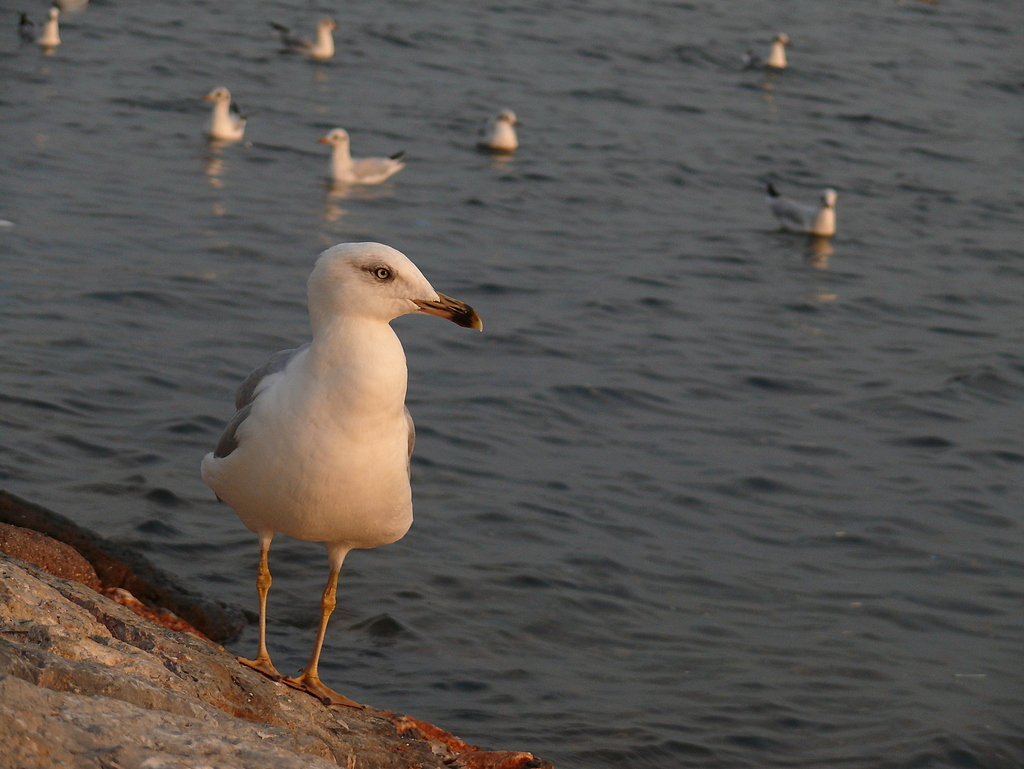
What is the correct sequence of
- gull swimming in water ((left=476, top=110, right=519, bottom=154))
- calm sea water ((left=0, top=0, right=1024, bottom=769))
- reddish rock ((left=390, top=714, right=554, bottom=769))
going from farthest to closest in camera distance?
gull swimming in water ((left=476, top=110, right=519, bottom=154)) → calm sea water ((left=0, top=0, right=1024, bottom=769)) → reddish rock ((left=390, top=714, right=554, bottom=769))

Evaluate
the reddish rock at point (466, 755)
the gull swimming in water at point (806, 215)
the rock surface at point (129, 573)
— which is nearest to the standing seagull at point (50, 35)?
the gull swimming in water at point (806, 215)

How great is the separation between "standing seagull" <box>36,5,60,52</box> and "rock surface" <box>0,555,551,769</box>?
1879 cm

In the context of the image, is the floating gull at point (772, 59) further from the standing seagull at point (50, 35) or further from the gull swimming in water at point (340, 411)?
the gull swimming in water at point (340, 411)

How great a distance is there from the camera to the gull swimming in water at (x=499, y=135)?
748 inches

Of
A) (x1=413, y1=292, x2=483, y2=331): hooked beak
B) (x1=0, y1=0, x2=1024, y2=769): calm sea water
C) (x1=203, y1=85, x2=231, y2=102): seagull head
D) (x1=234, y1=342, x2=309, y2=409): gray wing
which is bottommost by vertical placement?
(x1=0, y1=0, x2=1024, y2=769): calm sea water

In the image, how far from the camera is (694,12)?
29734 mm

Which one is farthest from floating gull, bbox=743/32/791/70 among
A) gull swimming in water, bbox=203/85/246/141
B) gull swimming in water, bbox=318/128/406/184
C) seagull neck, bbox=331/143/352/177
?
gull swimming in water, bbox=203/85/246/141

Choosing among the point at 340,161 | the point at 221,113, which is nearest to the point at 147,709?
the point at 340,161

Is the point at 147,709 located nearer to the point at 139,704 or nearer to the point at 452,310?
the point at 139,704

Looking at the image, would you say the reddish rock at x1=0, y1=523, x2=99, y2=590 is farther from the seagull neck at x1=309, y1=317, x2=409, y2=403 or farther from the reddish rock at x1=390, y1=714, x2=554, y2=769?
the seagull neck at x1=309, y1=317, x2=409, y2=403

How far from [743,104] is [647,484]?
1541cm

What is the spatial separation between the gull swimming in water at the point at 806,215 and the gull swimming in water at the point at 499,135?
13.0 ft

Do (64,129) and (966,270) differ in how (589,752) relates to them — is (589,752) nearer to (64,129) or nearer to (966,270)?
(966,270)

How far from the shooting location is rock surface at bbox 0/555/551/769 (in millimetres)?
2877
